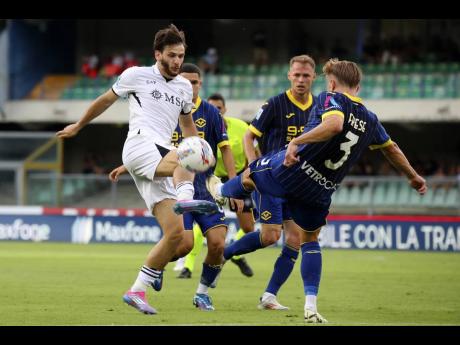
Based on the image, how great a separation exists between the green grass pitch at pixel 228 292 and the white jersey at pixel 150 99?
159cm

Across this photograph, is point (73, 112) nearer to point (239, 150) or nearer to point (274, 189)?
point (239, 150)

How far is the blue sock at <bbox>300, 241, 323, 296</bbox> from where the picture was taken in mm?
8234

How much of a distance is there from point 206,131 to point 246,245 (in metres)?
1.34

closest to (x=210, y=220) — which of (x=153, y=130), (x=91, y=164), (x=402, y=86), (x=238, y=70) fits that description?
(x=153, y=130)

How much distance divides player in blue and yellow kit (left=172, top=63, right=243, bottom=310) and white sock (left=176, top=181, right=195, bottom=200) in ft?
4.59

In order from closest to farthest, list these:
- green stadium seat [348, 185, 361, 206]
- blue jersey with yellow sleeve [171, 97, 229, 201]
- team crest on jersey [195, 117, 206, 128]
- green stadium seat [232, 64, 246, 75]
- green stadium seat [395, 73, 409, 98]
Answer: blue jersey with yellow sleeve [171, 97, 229, 201] → team crest on jersey [195, 117, 206, 128] → green stadium seat [348, 185, 361, 206] → green stadium seat [395, 73, 409, 98] → green stadium seat [232, 64, 246, 75]

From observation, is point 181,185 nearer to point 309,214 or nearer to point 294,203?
point 294,203

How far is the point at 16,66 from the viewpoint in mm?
34812

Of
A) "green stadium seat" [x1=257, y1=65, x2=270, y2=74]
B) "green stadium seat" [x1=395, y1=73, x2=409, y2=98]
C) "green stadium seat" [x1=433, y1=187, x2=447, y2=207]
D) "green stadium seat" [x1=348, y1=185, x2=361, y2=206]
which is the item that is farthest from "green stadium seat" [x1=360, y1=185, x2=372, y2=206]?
"green stadium seat" [x1=257, y1=65, x2=270, y2=74]

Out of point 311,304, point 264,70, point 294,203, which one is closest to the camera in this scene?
point 311,304

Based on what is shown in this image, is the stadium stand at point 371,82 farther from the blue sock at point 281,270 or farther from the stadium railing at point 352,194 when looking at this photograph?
the blue sock at point 281,270

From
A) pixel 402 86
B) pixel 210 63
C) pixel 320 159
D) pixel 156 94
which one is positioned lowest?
pixel 320 159

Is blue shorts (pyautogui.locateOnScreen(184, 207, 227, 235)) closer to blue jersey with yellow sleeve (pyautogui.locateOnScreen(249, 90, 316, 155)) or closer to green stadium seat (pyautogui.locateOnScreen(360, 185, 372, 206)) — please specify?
blue jersey with yellow sleeve (pyautogui.locateOnScreen(249, 90, 316, 155))

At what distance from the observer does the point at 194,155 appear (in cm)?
798
